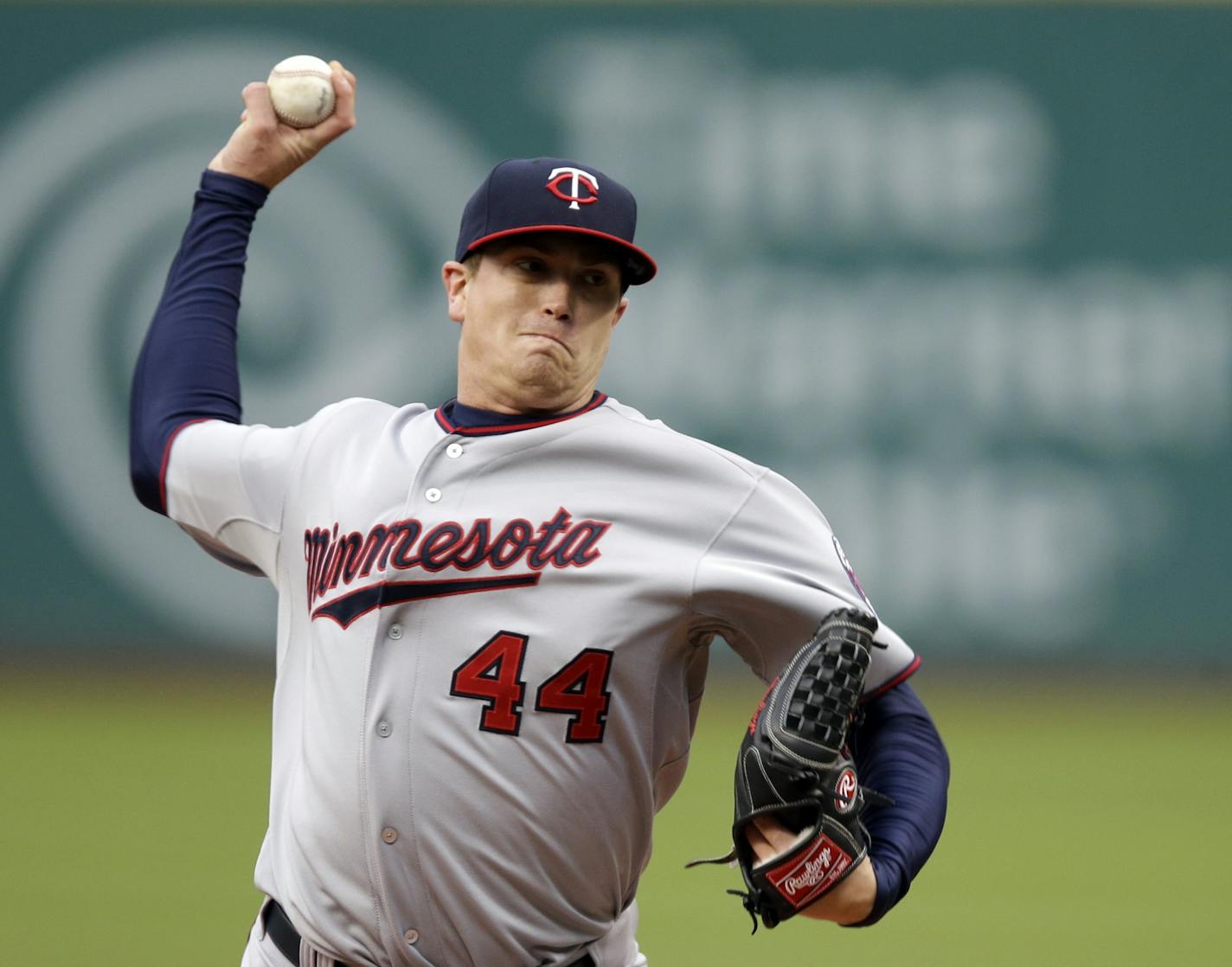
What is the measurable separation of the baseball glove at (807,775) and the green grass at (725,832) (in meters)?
2.91

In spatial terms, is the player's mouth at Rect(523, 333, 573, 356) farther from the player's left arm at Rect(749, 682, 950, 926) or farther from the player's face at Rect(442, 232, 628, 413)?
the player's left arm at Rect(749, 682, 950, 926)

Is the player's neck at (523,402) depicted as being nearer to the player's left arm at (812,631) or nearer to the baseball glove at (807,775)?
the player's left arm at (812,631)

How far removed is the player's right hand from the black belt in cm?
113

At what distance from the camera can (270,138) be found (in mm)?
2656

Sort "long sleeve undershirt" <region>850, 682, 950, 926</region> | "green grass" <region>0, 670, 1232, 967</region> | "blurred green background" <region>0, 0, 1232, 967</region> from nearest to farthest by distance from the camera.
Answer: "long sleeve undershirt" <region>850, 682, 950, 926</region> → "green grass" <region>0, 670, 1232, 967</region> → "blurred green background" <region>0, 0, 1232, 967</region>

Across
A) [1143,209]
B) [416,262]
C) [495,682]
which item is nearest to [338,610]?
[495,682]

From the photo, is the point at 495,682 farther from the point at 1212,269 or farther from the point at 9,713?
the point at 1212,269

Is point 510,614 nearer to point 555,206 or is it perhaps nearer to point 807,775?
point 807,775

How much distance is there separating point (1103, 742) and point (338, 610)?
20.6 ft

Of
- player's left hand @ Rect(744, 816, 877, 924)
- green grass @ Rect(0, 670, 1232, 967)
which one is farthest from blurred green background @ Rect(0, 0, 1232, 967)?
player's left hand @ Rect(744, 816, 877, 924)

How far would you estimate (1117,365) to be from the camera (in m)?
9.01

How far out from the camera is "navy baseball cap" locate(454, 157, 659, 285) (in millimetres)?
2420

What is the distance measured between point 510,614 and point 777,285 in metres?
6.96

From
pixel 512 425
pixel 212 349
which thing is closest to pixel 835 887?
pixel 512 425
